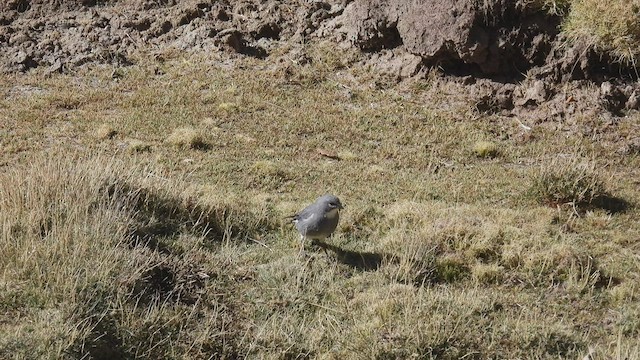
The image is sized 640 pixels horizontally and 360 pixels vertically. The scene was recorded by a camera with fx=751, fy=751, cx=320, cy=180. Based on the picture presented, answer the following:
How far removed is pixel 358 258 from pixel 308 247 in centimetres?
48

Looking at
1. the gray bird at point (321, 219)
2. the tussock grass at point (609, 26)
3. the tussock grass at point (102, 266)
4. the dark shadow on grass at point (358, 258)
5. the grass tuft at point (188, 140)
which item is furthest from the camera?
the tussock grass at point (609, 26)

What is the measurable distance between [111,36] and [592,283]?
949 centimetres

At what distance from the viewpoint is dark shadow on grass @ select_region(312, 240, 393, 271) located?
6.86 metres

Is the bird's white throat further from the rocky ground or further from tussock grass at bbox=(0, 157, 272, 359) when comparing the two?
the rocky ground

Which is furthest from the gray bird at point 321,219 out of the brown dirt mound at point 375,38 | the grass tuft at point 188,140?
the brown dirt mound at point 375,38

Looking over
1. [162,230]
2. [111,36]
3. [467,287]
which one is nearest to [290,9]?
[111,36]

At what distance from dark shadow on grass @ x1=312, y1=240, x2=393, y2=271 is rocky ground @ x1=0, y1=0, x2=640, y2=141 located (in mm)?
4508

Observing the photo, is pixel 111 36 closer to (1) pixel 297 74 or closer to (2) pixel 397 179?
(1) pixel 297 74

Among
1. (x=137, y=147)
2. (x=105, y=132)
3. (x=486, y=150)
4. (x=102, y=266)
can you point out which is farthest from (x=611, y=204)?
(x=105, y=132)

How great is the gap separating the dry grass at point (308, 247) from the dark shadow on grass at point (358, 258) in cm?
2

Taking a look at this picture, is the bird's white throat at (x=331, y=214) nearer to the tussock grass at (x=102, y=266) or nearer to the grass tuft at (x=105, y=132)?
the tussock grass at (x=102, y=266)

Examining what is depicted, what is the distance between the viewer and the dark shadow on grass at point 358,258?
6.86 meters

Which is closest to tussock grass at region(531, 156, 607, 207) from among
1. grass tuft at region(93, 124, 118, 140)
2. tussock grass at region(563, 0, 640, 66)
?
tussock grass at region(563, 0, 640, 66)

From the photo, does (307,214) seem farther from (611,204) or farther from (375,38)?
(375,38)
